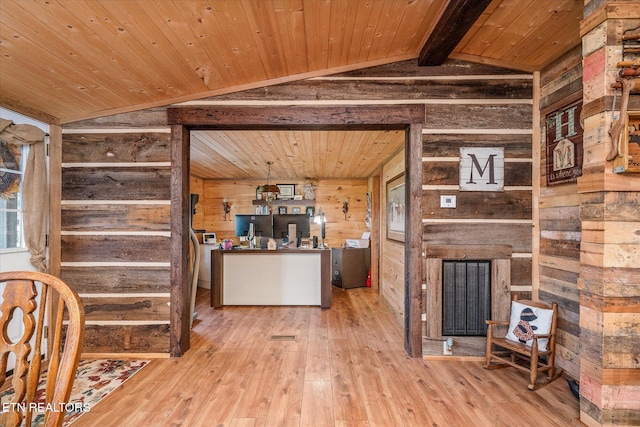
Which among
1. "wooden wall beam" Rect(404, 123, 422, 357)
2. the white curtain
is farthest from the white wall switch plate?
the white curtain

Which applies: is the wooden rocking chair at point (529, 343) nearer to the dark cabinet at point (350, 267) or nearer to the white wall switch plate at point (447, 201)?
the white wall switch plate at point (447, 201)

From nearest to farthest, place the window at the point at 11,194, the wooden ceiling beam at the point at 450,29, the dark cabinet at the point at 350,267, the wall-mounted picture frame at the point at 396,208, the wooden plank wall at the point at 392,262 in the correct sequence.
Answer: the wooden ceiling beam at the point at 450,29, the window at the point at 11,194, the wooden plank wall at the point at 392,262, the wall-mounted picture frame at the point at 396,208, the dark cabinet at the point at 350,267

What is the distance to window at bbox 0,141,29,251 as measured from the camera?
8.86 ft

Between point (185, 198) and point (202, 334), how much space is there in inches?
62.5

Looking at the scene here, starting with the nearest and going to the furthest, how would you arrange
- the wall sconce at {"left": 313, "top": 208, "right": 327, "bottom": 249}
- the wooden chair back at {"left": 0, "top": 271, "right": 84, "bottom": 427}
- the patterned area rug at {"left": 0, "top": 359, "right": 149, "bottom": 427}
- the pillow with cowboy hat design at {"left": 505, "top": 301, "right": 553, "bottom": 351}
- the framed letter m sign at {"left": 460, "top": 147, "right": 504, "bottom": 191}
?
the wooden chair back at {"left": 0, "top": 271, "right": 84, "bottom": 427} → the patterned area rug at {"left": 0, "top": 359, "right": 149, "bottom": 427} → the pillow with cowboy hat design at {"left": 505, "top": 301, "right": 553, "bottom": 351} → the framed letter m sign at {"left": 460, "top": 147, "right": 504, "bottom": 191} → the wall sconce at {"left": 313, "top": 208, "right": 327, "bottom": 249}

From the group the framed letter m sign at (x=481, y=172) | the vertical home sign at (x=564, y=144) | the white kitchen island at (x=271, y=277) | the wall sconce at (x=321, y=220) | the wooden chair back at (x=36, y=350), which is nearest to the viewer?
the wooden chair back at (x=36, y=350)

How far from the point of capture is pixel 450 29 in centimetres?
231

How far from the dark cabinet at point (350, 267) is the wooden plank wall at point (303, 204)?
3.77 ft

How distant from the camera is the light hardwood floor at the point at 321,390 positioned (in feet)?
6.91

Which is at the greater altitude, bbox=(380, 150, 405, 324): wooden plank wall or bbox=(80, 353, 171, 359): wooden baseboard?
bbox=(380, 150, 405, 324): wooden plank wall

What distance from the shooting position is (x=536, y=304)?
2699 millimetres

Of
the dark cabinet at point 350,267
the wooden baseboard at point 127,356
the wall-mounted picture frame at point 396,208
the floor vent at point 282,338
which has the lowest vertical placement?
the floor vent at point 282,338

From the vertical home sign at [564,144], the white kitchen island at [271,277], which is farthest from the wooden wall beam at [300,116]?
the white kitchen island at [271,277]

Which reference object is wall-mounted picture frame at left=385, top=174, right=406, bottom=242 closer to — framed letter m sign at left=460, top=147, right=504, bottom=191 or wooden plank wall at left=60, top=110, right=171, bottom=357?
framed letter m sign at left=460, top=147, right=504, bottom=191
